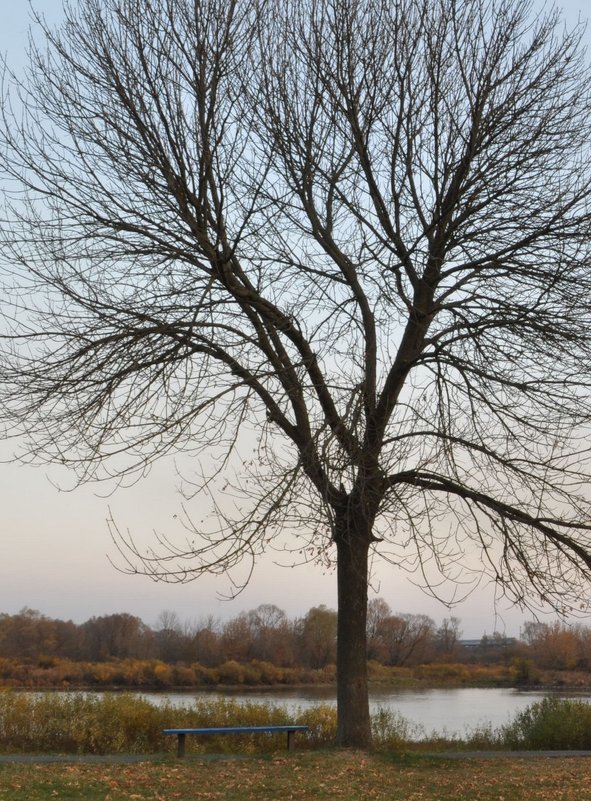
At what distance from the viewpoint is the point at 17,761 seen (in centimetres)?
1057

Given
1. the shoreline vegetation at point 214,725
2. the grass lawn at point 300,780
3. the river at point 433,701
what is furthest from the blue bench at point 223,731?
the river at point 433,701

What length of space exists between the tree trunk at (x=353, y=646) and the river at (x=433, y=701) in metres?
4.51

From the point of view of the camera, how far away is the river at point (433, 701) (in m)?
17.0

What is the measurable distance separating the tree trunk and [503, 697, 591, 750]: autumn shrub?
4705mm

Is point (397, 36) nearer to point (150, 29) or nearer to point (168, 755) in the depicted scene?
point (150, 29)

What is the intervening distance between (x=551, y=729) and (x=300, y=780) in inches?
298

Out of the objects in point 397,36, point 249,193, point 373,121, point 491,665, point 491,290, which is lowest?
point 491,665

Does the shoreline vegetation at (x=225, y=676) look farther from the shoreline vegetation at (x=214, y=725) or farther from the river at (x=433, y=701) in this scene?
the shoreline vegetation at (x=214, y=725)

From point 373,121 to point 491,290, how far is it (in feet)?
8.42

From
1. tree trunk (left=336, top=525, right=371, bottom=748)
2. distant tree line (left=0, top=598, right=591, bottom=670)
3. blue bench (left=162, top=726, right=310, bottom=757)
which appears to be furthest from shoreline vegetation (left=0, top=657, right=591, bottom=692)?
tree trunk (left=336, top=525, right=371, bottom=748)

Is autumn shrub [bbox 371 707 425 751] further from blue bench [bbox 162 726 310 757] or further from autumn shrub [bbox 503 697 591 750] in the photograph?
blue bench [bbox 162 726 310 757]

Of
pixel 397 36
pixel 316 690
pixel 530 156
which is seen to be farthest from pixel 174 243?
pixel 316 690

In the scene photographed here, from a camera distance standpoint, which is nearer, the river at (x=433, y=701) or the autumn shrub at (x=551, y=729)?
the autumn shrub at (x=551, y=729)

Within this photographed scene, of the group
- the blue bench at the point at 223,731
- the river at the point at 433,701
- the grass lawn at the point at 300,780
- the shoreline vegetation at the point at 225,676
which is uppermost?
the shoreline vegetation at the point at 225,676
